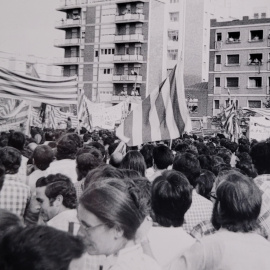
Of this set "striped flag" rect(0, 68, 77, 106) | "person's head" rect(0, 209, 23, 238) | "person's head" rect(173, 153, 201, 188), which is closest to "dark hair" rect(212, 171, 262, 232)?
"person's head" rect(0, 209, 23, 238)

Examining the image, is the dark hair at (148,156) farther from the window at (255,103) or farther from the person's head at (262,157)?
the window at (255,103)

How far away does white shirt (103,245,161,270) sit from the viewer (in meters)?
2.90

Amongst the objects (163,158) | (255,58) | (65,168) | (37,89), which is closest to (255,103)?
(255,58)

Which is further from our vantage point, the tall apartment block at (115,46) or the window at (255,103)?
the tall apartment block at (115,46)

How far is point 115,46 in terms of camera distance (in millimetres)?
60000

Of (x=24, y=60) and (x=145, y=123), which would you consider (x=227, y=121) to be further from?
(x=24, y=60)

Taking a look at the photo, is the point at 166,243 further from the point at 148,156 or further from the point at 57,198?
the point at 148,156

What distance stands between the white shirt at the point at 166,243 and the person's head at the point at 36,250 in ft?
6.14

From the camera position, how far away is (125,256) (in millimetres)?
2955

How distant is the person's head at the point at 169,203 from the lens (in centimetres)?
391

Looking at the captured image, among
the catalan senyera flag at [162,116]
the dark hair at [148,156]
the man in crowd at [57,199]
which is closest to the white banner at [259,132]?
the catalan senyera flag at [162,116]

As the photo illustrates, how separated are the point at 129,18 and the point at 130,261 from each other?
5709 centimetres

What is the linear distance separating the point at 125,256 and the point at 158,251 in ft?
2.93

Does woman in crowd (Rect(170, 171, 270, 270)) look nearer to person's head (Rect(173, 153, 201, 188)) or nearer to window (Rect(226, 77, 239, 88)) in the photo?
person's head (Rect(173, 153, 201, 188))
